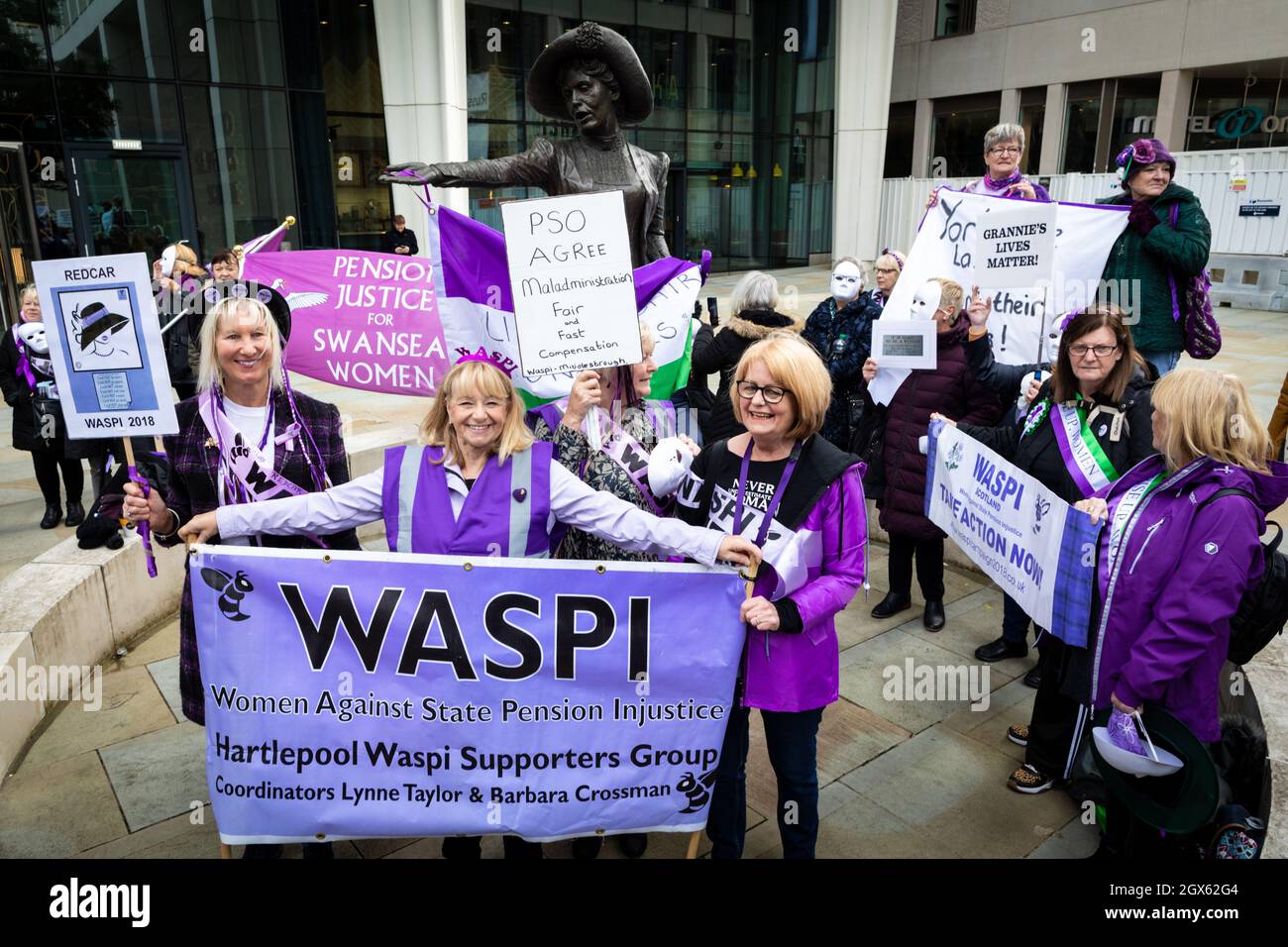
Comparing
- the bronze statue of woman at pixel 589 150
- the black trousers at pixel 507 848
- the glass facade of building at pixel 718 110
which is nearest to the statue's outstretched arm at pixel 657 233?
the bronze statue of woman at pixel 589 150

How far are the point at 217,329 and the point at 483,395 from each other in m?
0.99

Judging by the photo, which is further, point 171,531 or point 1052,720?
point 1052,720

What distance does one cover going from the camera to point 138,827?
3580 millimetres

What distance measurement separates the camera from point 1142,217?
520 centimetres

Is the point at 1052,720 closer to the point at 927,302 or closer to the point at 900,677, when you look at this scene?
the point at 900,677

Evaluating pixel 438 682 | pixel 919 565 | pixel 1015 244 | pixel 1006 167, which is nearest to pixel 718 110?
pixel 1006 167

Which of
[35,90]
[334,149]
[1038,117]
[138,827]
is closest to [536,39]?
[334,149]

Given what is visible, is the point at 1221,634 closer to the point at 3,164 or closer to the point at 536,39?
the point at 3,164

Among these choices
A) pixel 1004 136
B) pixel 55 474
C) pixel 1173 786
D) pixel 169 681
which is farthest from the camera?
pixel 55 474

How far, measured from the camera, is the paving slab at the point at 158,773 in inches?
146

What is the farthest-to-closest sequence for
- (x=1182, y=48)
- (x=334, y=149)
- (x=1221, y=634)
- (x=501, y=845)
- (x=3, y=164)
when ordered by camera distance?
(x=1182, y=48) → (x=334, y=149) → (x=3, y=164) → (x=501, y=845) → (x=1221, y=634)

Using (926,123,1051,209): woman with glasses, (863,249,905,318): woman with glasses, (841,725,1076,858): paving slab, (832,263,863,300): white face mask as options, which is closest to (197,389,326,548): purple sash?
(841,725,1076,858): paving slab

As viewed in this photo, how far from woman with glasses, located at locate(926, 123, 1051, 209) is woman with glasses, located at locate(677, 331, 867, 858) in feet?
11.0

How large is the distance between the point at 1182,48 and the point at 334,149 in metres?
20.2
